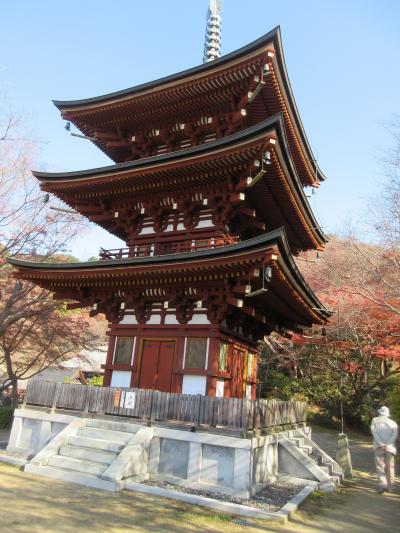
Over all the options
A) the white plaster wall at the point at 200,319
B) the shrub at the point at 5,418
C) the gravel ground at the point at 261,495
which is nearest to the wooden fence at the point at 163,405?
the gravel ground at the point at 261,495

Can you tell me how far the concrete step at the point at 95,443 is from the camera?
31.8ft

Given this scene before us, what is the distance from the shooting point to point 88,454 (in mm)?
9695

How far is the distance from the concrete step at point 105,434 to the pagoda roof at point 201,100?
10.1 m

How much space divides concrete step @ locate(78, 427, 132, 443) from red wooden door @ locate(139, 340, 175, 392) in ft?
7.19

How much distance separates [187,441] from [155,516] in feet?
8.07

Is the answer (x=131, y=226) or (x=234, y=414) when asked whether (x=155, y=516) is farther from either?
(x=131, y=226)

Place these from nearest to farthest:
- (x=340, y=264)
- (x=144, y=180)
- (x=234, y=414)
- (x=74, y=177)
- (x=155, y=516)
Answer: (x=155, y=516), (x=234, y=414), (x=144, y=180), (x=74, y=177), (x=340, y=264)

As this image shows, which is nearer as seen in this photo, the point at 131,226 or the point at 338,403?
the point at 131,226

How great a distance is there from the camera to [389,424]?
10.9 m

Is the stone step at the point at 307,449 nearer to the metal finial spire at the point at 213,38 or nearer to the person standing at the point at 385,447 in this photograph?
the person standing at the point at 385,447

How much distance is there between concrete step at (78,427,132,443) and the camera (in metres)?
10.0

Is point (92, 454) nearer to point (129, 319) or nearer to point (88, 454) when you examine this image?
point (88, 454)

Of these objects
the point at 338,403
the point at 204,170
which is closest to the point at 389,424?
the point at 204,170

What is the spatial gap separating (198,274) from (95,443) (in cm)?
503
